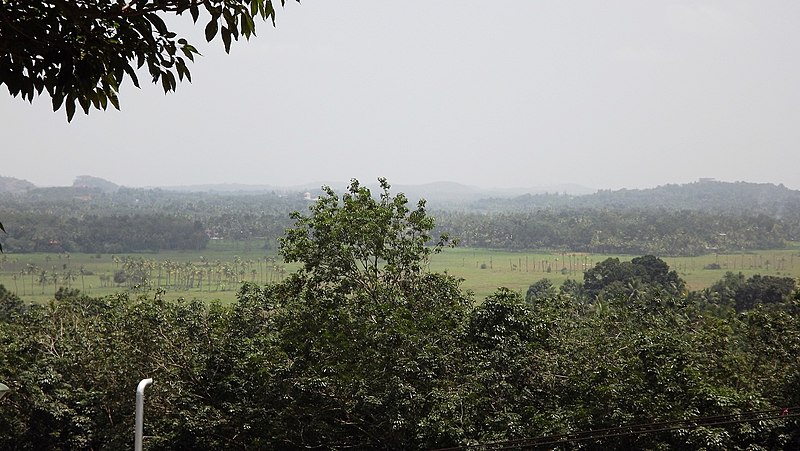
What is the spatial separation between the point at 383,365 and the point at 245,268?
55.6 meters

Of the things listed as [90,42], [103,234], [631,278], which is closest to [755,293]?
[631,278]

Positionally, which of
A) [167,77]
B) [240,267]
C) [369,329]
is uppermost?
[167,77]

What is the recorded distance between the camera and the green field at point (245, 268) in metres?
55.3

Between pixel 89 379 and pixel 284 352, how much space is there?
349 cm

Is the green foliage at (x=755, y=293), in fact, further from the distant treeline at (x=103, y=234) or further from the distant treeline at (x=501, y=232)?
the distant treeline at (x=103, y=234)

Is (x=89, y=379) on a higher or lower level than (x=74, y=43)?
lower

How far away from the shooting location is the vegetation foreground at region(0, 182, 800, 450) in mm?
7469

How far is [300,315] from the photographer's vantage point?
9695 mm

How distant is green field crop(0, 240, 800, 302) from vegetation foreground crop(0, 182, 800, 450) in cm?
3843

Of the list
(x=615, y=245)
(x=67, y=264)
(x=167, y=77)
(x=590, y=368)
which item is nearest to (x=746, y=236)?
(x=615, y=245)

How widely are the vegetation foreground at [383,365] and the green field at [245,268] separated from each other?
126 feet

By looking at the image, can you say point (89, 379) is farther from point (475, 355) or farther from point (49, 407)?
point (475, 355)

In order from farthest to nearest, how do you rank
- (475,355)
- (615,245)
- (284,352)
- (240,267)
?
(615,245)
(240,267)
(284,352)
(475,355)

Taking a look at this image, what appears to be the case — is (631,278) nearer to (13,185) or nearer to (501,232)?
(501,232)
